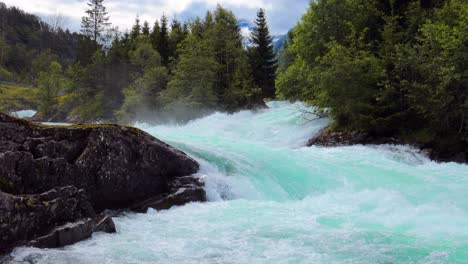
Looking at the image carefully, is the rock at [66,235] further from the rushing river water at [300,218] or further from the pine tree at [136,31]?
the pine tree at [136,31]

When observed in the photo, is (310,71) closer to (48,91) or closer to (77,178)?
(77,178)

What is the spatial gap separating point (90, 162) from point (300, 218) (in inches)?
215

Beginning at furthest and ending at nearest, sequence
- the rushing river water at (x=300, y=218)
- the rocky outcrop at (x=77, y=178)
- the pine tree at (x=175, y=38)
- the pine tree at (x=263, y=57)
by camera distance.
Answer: the pine tree at (x=175, y=38) → the pine tree at (x=263, y=57) → the rocky outcrop at (x=77, y=178) → the rushing river water at (x=300, y=218)

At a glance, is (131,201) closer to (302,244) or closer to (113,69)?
(302,244)

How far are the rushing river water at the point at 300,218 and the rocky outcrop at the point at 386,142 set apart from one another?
68.5 inches

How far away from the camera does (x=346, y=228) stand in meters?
9.49

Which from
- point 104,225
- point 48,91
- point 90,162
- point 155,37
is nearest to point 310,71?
point 90,162

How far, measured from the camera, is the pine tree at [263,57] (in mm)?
50706

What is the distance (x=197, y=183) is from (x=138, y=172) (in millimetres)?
1739

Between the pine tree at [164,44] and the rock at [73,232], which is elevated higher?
the pine tree at [164,44]

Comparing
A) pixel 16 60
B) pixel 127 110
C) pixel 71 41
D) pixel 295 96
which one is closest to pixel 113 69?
pixel 127 110

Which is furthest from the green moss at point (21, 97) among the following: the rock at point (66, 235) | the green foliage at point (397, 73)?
the rock at point (66, 235)

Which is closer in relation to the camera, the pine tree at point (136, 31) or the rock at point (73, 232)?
the rock at point (73, 232)

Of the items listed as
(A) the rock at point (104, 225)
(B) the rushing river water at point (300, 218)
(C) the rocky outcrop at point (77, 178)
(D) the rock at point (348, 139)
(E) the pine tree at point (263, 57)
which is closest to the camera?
(B) the rushing river water at point (300, 218)
